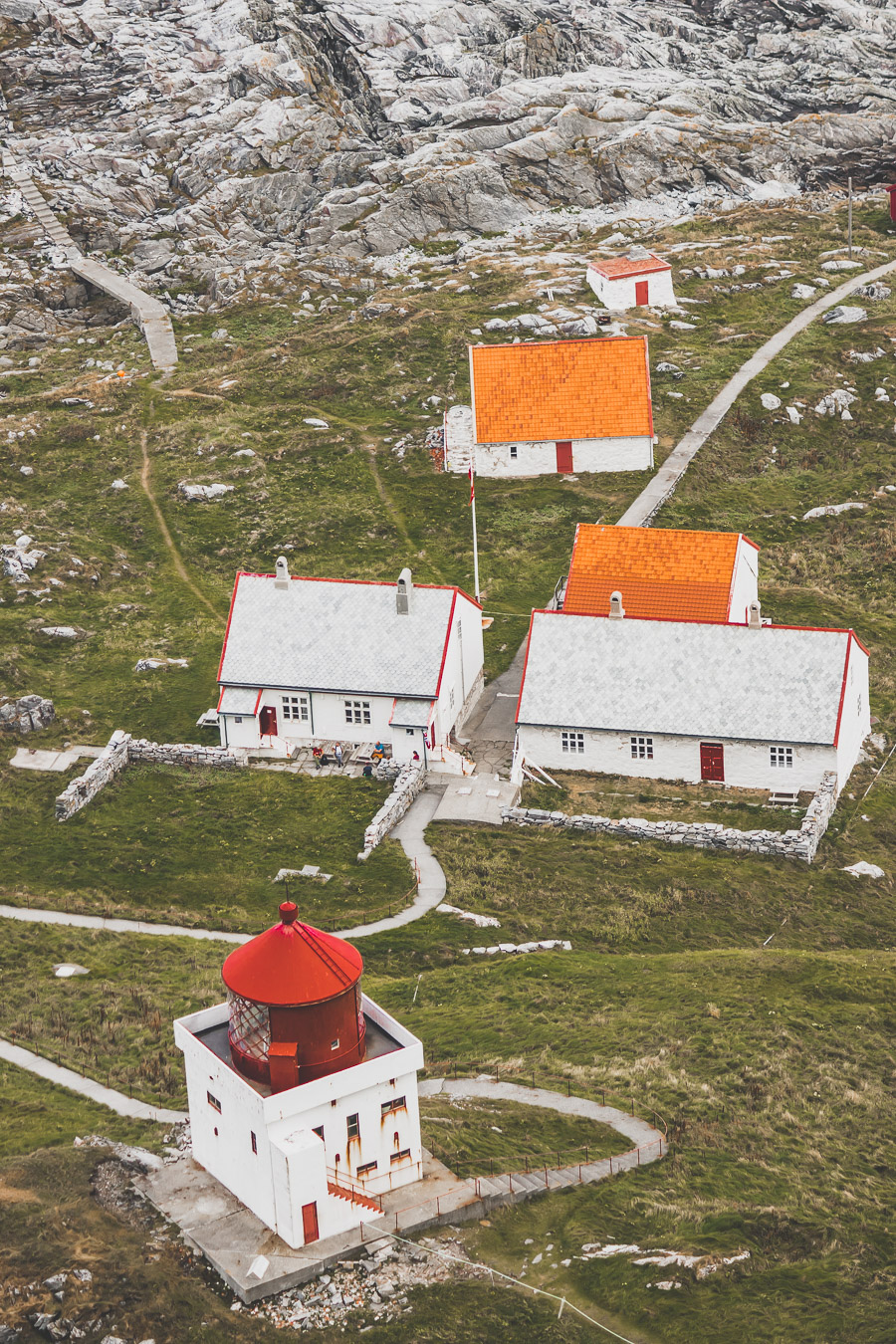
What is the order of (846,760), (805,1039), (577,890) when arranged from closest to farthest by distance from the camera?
1. (805,1039)
2. (577,890)
3. (846,760)

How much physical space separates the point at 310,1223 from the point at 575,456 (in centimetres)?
5476

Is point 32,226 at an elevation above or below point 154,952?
above

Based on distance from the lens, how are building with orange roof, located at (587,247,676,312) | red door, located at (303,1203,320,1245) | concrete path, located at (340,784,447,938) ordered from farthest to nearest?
1. building with orange roof, located at (587,247,676,312)
2. concrete path, located at (340,784,447,938)
3. red door, located at (303,1203,320,1245)

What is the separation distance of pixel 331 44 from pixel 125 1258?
118567 mm

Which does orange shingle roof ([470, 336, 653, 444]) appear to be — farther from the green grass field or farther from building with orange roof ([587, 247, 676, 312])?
building with orange roof ([587, 247, 676, 312])

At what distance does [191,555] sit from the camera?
2798 inches

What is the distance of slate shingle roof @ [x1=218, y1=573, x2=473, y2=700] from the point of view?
5478 centimetres

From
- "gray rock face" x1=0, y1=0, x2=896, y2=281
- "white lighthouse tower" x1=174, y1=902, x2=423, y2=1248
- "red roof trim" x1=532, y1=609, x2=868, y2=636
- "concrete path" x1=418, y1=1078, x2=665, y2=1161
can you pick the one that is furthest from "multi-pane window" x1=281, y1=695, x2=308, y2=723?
"gray rock face" x1=0, y1=0, x2=896, y2=281

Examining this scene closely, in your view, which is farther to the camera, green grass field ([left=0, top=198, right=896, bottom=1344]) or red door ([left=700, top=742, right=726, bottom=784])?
red door ([left=700, top=742, right=726, bottom=784])

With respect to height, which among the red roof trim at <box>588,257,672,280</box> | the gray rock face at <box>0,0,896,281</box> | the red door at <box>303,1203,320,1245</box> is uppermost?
the gray rock face at <box>0,0,896,281</box>

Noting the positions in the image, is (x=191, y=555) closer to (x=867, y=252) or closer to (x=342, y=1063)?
(x=342, y=1063)

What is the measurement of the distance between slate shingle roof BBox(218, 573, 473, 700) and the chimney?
20 cm

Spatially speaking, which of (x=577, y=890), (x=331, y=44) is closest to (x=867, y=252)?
(x=331, y=44)

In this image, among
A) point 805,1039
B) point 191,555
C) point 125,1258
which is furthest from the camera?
point 191,555
